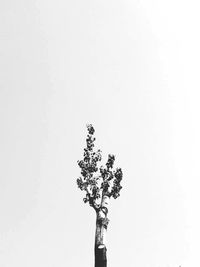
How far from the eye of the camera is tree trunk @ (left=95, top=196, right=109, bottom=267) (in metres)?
21.0

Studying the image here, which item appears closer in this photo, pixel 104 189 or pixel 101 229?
pixel 101 229

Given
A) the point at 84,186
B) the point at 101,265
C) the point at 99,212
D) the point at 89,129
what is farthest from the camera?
the point at 89,129

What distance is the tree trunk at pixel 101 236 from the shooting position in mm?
21031

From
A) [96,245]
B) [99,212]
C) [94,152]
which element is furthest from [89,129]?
[96,245]

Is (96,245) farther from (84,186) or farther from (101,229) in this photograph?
(84,186)

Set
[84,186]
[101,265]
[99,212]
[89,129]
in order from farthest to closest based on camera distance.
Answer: [89,129], [84,186], [99,212], [101,265]

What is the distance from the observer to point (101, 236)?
21781 mm

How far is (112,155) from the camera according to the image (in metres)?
25.4

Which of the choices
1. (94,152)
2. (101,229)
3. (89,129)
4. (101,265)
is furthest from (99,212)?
(89,129)

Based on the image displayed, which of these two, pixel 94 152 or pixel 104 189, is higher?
pixel 94 152

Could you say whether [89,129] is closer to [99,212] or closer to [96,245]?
[99,212]

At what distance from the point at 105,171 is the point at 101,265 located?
6583mm

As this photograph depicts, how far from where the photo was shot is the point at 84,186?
24547 millimetres

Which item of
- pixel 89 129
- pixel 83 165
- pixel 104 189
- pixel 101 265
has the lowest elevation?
pixel 101 265
